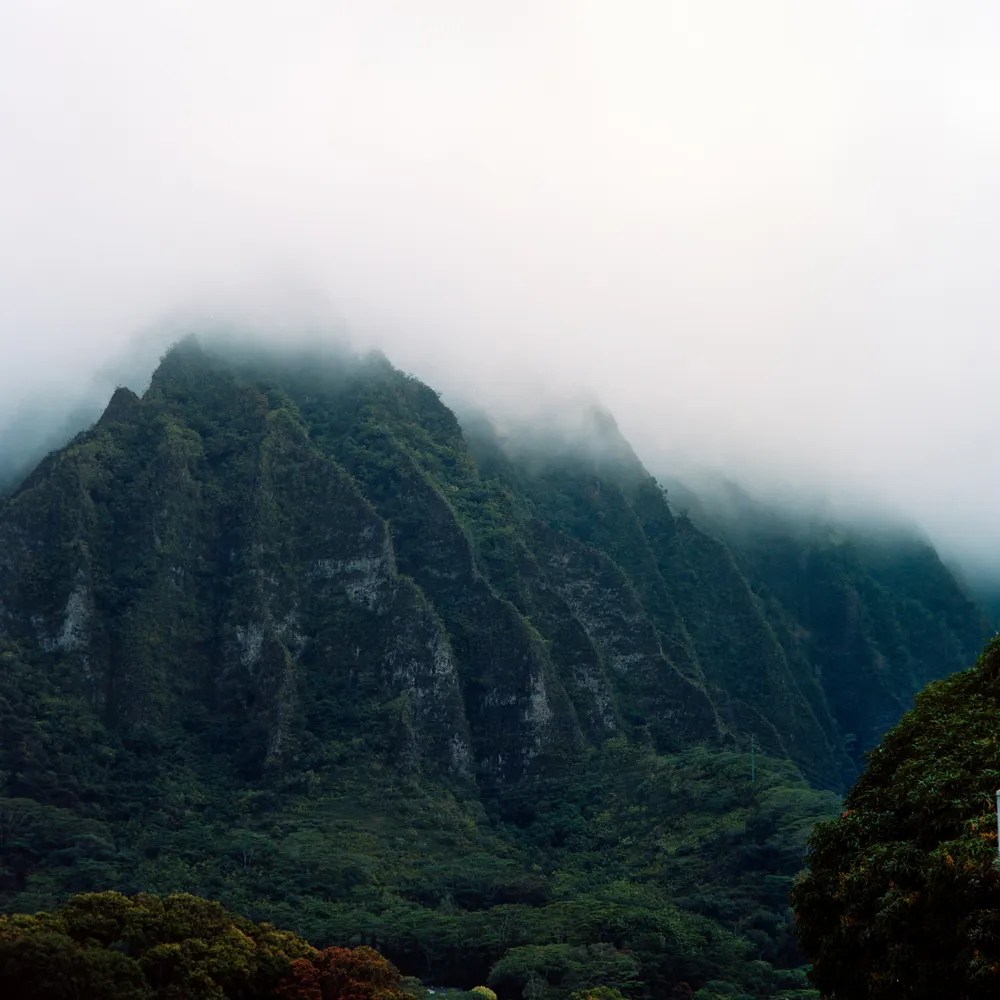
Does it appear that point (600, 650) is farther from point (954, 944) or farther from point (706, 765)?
point (954, 944)

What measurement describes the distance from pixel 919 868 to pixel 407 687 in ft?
279

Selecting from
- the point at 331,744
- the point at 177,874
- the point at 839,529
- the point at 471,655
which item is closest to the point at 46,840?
the point at 177,874

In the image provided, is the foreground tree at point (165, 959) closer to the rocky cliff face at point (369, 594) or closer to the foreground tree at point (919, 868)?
the foreground tree at point (919, 868)

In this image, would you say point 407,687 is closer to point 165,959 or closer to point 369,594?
point 369,594

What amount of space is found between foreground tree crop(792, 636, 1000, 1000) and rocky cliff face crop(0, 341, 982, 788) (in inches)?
2887

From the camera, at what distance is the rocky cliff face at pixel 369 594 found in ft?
365

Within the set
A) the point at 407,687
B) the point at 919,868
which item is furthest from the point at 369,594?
the point at 919,868

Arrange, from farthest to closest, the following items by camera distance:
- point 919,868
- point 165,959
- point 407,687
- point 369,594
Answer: point 369,594 → point 407,687 → point 165,959 → point 919,868

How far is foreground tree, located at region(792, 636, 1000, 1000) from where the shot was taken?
29.4 m

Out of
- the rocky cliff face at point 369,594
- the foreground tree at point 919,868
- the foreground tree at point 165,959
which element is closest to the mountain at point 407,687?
the rocky cliff face at point 369,594

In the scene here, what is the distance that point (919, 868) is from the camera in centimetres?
3172

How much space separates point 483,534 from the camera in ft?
429

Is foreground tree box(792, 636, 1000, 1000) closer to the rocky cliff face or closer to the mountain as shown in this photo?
the mountain

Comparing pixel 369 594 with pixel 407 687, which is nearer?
pixel 407 687
